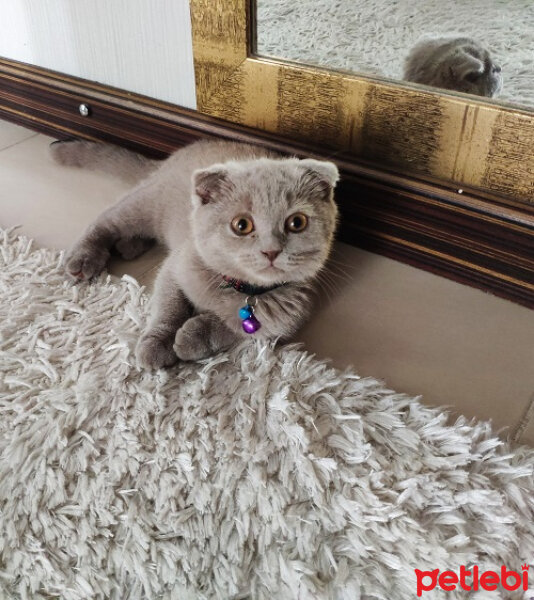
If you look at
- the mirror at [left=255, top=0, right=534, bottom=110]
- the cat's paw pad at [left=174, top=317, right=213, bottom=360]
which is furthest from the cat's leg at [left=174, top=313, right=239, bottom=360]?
the mirror at [left=255, top=0, right=534, bottom=110]

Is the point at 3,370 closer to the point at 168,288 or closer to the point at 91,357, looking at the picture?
the point at 91,357

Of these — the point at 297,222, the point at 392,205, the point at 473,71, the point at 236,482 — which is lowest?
the point at 236,482

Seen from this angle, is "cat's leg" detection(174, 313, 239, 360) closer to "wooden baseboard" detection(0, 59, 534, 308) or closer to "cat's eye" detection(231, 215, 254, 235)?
"cat's eye" detection(231, 215, 254, 235)

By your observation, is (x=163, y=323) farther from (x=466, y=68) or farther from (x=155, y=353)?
(x=466, y=68)

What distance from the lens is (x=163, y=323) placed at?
0.93 metres

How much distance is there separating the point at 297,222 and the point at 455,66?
424 mm

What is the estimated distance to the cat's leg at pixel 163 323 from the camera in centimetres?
88

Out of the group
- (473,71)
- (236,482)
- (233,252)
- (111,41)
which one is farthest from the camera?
(111,41)

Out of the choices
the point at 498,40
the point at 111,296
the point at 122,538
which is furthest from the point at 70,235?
the point at 498,40

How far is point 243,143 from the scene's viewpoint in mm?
1189

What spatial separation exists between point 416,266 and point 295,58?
482 millimetres

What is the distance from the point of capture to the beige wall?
3.91 ft

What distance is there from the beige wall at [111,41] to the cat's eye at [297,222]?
562 mm

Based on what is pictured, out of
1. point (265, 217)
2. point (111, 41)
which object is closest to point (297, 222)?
point (265, 217)
